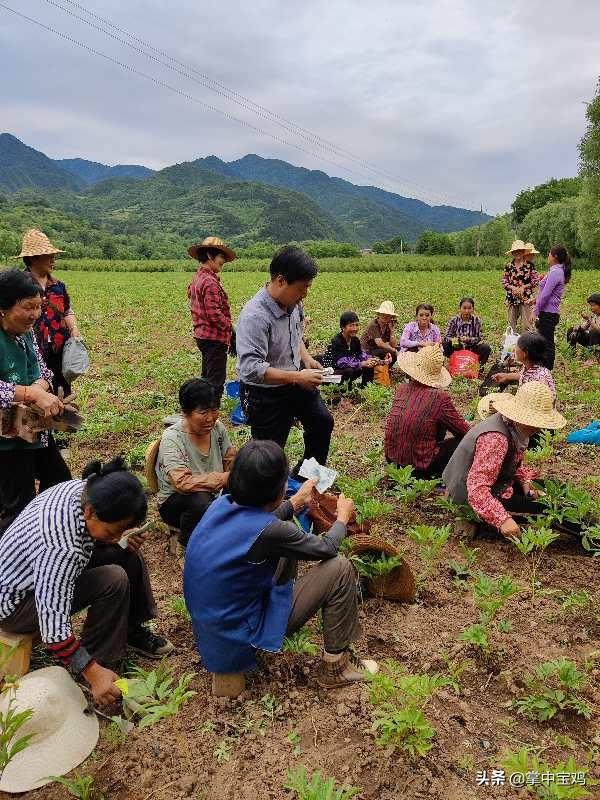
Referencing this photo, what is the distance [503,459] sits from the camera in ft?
12.5

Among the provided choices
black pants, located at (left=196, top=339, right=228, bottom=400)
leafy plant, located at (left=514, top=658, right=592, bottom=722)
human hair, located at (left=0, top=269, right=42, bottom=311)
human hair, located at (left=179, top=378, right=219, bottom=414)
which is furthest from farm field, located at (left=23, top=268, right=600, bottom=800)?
human hair, located at (left=0, top=269, right=42, bottom=311)

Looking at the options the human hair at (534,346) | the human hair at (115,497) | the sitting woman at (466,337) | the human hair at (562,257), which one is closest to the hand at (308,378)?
the human hair at (115,497)

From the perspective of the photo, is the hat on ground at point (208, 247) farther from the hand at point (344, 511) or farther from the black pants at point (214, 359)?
the hand at point (344, 511)

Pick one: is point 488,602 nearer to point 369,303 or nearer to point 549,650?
point 549,650

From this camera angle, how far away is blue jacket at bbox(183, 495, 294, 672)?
2496mm

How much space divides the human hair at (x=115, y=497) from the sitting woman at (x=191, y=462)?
127cm

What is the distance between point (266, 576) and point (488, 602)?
1.27 metres

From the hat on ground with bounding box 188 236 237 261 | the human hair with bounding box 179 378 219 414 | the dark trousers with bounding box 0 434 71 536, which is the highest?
the hat on ground with bounding box 188 236 237 261

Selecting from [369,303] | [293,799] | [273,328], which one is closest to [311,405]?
[273,328]

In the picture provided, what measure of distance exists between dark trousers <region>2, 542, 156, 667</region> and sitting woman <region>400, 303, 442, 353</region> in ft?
18.4

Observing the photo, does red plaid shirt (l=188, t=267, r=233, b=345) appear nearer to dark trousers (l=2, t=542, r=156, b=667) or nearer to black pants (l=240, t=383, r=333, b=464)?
black pants (l=240, t=383, r=333, b=464)

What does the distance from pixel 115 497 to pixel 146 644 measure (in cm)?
120

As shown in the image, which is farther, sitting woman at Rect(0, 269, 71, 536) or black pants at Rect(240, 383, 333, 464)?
black pants at Rect(240, 383, 333, 464)

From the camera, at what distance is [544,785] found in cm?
222
